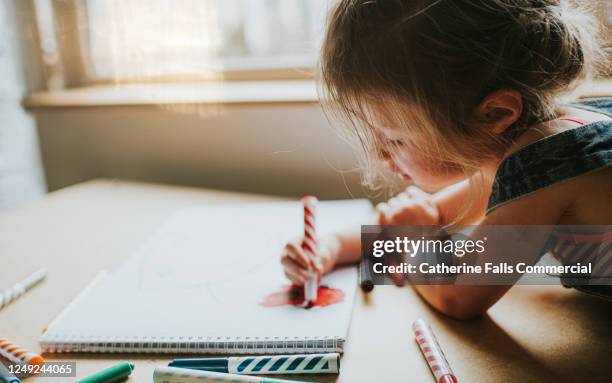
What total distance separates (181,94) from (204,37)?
160 millimetres

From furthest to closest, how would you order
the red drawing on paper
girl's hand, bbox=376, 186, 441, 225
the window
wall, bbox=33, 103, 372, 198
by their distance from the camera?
the window
wall, bbox=33, 103, 372, 198
girl's hand, bbox=376, 186, 441, 225
the red drawing on paper

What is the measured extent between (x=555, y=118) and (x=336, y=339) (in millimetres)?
289

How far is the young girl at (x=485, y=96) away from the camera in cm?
44

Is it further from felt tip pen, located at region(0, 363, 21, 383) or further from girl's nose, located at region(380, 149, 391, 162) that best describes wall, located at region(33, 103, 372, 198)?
felt tip pen, located at region(0, 363, 21, 383)

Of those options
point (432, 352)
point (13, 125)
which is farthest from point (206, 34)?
point (432, 352)

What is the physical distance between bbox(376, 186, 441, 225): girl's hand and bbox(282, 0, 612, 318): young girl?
0.14 m

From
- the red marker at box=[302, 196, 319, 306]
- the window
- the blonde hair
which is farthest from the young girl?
the window

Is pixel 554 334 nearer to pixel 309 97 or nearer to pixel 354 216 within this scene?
pixel 354 216

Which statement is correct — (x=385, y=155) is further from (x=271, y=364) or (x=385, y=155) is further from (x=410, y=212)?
(x=271, y=364)

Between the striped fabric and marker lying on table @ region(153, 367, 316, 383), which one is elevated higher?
the striped fabric

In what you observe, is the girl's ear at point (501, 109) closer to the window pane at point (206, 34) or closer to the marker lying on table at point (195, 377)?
the marker lying on table at point (195, 377)

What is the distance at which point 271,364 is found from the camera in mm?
420

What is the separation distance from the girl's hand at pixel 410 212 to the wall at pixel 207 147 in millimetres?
164

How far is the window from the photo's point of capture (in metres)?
1.05
